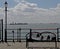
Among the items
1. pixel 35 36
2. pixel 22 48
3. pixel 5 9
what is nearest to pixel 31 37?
pixel 35 36

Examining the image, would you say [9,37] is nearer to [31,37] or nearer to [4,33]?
[4,33]

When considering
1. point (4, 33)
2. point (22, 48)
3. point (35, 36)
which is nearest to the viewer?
point (22, 48)

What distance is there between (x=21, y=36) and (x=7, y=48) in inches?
373

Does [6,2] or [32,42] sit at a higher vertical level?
[6,2]

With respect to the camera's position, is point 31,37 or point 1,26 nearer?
point 31,37

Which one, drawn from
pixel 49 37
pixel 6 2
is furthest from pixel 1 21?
pixel 49 37

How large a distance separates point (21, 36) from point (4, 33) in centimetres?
192

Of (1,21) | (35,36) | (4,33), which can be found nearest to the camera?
(35,36)

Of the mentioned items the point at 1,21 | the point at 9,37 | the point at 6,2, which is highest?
the point at 6,2

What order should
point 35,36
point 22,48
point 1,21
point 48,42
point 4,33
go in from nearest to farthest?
point 22,48 → point 35,36 → point 48,42 → point 1,21 → point 4,33

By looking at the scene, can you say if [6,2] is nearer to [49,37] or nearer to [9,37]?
[9,37]

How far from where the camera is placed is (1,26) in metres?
24.6

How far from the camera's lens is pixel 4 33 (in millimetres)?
26094

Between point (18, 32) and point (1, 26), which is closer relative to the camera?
point (1, 26)
